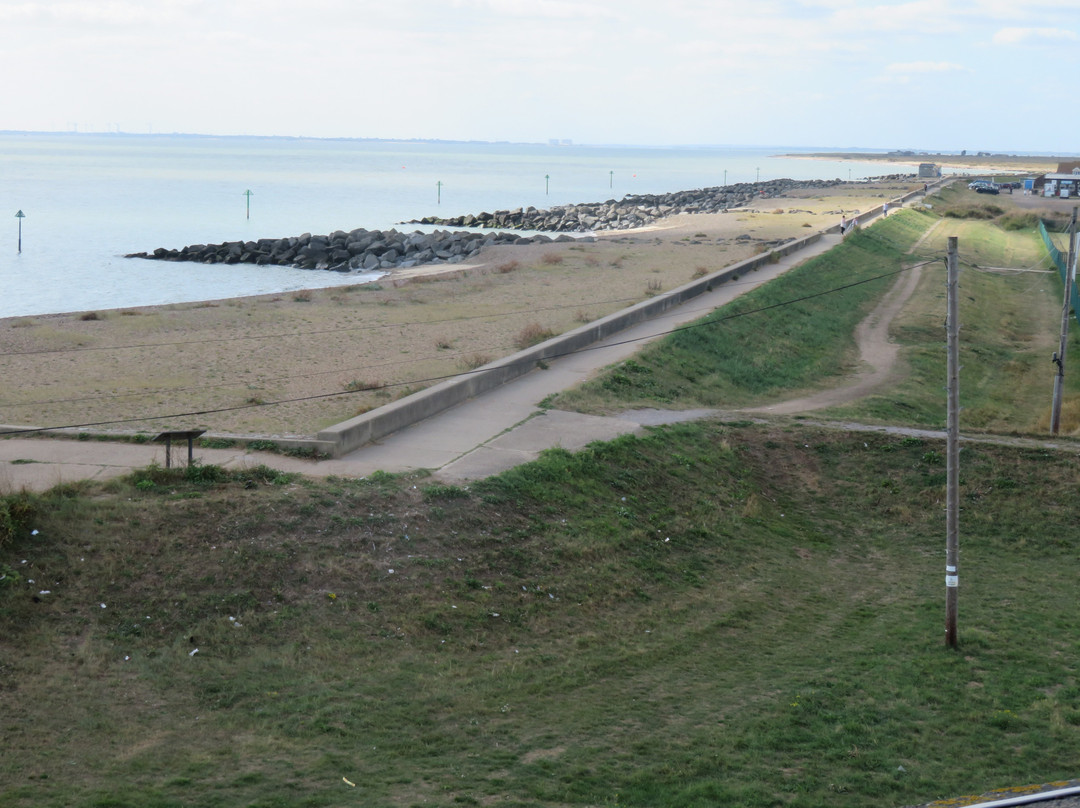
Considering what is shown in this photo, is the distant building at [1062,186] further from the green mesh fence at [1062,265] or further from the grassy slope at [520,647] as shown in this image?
the grassy slope at [520,647]

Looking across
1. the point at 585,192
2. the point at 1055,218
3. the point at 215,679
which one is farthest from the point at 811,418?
the point at 585,192

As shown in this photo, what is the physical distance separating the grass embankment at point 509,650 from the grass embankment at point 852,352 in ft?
17.8

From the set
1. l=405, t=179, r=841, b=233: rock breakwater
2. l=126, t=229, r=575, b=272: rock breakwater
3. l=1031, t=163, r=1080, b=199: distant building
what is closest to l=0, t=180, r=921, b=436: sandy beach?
l=126, t=229, r=575, b=272: rock breakwater

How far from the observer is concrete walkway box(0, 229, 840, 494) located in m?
12.8

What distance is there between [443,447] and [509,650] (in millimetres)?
4956

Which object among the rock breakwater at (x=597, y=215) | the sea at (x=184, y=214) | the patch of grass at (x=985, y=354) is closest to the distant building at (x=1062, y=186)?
the rock breakwater at (x=597, y=215)

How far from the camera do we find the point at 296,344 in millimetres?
25031

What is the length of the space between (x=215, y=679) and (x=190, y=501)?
2.93 m

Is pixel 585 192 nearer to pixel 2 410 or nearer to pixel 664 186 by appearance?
pixel 664 186

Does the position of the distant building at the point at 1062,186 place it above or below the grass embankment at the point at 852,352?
above

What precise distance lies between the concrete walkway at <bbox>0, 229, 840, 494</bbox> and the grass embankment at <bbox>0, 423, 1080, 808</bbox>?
2.50 ft

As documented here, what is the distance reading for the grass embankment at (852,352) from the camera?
2094 cm

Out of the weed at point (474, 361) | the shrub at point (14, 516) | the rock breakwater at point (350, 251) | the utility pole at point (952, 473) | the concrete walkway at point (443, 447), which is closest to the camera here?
the shrub at point (14, 516)

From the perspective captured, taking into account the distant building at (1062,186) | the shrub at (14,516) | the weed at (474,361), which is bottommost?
the shrub at (14,516)
